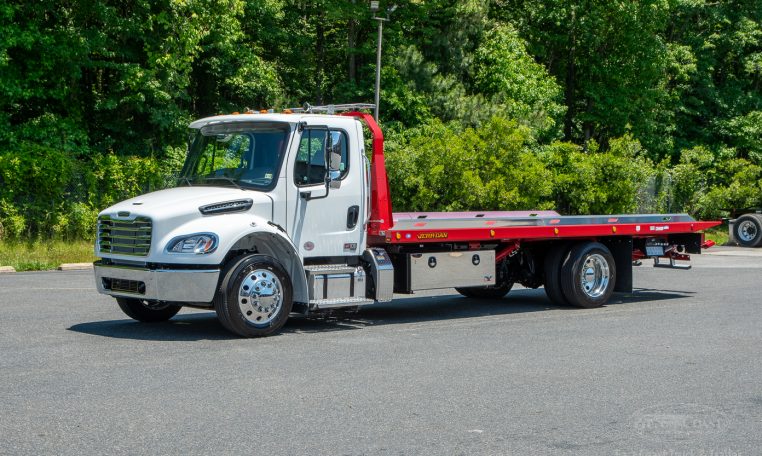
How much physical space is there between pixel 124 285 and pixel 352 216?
9.17 ft

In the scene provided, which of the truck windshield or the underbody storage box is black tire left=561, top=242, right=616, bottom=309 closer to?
the underbody storage box

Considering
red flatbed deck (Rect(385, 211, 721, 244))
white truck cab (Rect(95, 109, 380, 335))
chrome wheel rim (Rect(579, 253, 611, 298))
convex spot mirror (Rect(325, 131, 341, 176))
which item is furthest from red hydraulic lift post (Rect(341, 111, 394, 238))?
chrome wheel rim (Rect(579, 253, 611, 298))

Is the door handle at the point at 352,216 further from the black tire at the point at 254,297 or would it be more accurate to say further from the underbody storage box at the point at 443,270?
the black tire at the point at 254,297

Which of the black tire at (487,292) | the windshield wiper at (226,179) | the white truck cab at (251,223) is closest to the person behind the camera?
the white truck cab at (251,223)

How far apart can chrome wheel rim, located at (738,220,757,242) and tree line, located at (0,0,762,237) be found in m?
6.75

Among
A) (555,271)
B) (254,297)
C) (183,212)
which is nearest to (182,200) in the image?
(183,212)

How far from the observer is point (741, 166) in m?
42.6

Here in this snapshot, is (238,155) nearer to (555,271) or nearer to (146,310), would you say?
(146,310)

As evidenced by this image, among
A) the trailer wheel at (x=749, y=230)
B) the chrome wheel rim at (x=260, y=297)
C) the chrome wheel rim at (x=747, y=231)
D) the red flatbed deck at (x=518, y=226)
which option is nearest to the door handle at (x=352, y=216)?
the red flatbed deck at (x=518, y=226)

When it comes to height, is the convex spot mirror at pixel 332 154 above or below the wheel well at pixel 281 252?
above

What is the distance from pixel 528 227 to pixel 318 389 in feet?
19.5

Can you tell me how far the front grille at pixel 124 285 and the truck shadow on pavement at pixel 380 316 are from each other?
54cm

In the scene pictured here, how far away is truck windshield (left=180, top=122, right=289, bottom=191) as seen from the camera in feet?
37.1

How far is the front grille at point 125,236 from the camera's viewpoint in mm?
10594
